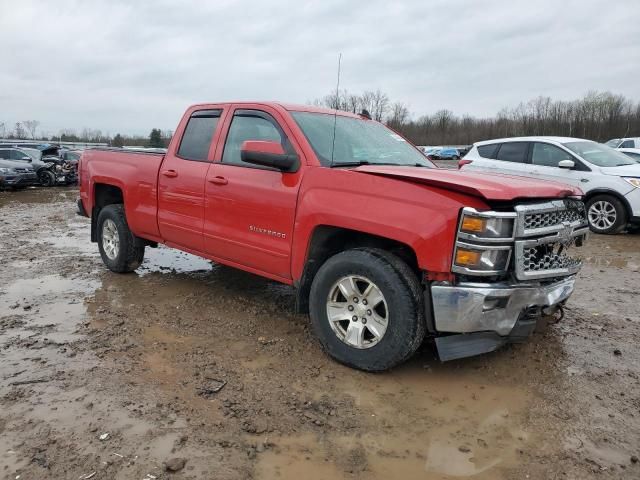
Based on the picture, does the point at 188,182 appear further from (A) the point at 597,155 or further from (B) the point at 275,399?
(A) the point at 597,155

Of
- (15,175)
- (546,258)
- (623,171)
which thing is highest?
(623,171)

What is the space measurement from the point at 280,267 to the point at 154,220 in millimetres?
1919

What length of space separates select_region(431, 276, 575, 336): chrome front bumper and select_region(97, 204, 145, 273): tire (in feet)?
13.1

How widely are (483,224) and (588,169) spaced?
715 cm

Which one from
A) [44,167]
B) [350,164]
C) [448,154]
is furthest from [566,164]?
[448,154]

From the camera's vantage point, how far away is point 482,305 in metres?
3.04

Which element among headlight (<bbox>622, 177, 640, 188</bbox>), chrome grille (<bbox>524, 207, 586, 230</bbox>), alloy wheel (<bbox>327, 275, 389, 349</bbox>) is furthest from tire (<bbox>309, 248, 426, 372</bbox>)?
headlight (<bbox>622, 177, 640, 188</bbox>)

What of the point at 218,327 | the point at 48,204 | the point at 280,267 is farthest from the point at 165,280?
the point at 48,204

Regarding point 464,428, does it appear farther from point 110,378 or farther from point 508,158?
point 508,158

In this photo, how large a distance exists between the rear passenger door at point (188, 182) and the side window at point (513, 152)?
6.67m

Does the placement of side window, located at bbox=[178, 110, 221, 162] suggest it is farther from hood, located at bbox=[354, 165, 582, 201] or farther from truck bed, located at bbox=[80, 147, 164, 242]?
hood, located at bbox=[354, 165, 582, 201]

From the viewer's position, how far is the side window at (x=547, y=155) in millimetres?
9181

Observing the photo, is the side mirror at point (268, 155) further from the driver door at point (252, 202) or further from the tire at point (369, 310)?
the tire at point (369, 310)

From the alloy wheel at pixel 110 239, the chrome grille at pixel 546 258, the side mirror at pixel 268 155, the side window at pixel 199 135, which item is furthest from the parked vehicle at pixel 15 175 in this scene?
the chrome grille at pixel 546 258
